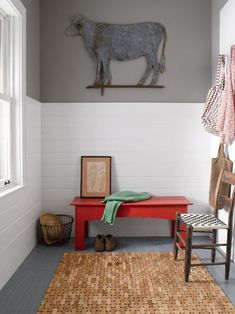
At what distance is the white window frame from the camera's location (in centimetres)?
320

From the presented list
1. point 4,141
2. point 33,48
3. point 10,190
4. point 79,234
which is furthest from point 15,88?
point 79,234

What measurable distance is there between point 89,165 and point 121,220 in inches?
31.0

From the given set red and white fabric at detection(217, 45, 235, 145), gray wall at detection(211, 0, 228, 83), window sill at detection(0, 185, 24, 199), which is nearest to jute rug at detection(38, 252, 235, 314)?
window sill at detection(0, 185, 24, 199)

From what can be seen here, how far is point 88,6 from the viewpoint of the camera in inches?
160

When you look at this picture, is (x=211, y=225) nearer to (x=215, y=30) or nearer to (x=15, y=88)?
(x=15, y=88)

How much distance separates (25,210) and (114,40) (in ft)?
7.28

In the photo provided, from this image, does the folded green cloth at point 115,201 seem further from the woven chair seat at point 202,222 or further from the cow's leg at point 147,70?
the cow's leg at point 147,70

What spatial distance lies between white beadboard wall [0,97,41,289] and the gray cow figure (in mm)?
914

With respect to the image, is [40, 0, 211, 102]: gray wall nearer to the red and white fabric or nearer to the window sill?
the red and white fabric

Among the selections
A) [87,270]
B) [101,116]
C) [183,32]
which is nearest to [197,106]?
[183,32]

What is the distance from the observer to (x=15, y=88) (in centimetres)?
325

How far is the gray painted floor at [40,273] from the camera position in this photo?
2523 millimetres

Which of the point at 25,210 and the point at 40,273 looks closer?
the point at 40,273

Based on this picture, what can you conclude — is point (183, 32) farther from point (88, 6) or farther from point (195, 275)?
point (195, 275)
